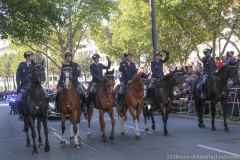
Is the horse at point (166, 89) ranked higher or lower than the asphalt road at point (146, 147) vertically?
higher

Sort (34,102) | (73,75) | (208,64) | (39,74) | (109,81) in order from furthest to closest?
1. (208,64)
2. (73,75)
3. (109,81)
4. (34,102)
5. (39,74)

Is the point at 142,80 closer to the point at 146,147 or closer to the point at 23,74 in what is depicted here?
the point at 146,147

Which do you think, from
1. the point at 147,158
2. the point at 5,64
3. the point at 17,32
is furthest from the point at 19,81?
the point at 5,64

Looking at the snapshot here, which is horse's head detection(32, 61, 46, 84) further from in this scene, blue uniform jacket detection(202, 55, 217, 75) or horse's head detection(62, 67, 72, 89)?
blue uniform jacket detection(202, 55, 217, 75)

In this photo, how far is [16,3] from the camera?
1997 cm

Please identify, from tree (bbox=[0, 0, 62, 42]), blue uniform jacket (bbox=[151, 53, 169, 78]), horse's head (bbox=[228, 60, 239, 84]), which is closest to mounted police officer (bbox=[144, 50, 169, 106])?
blue uniform jacket (bbox=[151, 53, 169, 78])

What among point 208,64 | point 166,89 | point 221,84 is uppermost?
point 208,64

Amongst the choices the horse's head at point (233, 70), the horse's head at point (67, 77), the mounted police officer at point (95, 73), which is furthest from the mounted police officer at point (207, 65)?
the horse's head at point (67, 77)

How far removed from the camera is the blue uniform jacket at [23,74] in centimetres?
1138

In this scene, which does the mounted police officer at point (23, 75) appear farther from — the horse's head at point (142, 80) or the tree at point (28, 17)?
the tree at point (28, 17)

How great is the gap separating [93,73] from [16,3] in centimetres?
962

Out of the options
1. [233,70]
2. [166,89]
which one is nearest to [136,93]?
[166,89]

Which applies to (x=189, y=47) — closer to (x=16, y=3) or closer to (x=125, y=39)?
(x=125, y=39)

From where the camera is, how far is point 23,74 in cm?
1142
